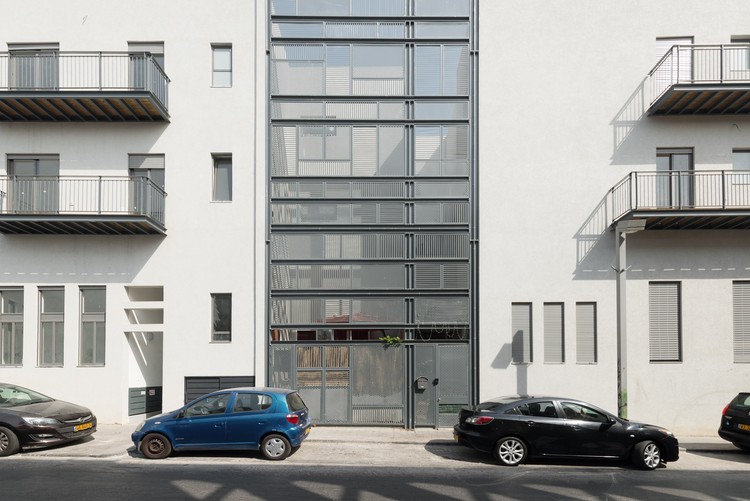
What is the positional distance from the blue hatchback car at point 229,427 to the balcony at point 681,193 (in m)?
9.81

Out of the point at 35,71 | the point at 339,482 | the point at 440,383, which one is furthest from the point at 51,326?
the point at 440,383

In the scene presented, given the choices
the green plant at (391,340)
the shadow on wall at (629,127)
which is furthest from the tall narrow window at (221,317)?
the shadow on wall at (629,127)

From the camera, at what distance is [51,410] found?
495 inches

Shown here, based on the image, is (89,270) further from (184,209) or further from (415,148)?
(415,148)

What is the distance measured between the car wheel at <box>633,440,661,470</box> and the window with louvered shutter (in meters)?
5.72

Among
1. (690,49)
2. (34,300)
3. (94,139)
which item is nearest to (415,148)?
(690,49)

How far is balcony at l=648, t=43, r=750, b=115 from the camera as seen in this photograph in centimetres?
1502

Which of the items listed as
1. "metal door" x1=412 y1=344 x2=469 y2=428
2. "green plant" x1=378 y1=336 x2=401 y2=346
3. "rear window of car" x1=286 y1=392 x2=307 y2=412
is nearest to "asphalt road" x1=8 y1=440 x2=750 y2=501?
"rear window of car" x1=286 y1=392 x2=307 y2=412

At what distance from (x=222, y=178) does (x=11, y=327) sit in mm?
6970

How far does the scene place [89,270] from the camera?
1577cm

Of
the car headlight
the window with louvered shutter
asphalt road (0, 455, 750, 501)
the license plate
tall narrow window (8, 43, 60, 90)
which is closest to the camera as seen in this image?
asphalt road (0, 455, 750, 501)

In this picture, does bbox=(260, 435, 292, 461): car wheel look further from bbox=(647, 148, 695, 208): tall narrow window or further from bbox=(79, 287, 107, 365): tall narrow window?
bbox=(647, 148, 695, 208): tall narrow window

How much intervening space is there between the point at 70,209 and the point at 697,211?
16.2 metres

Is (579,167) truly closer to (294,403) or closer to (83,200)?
(294,403)
